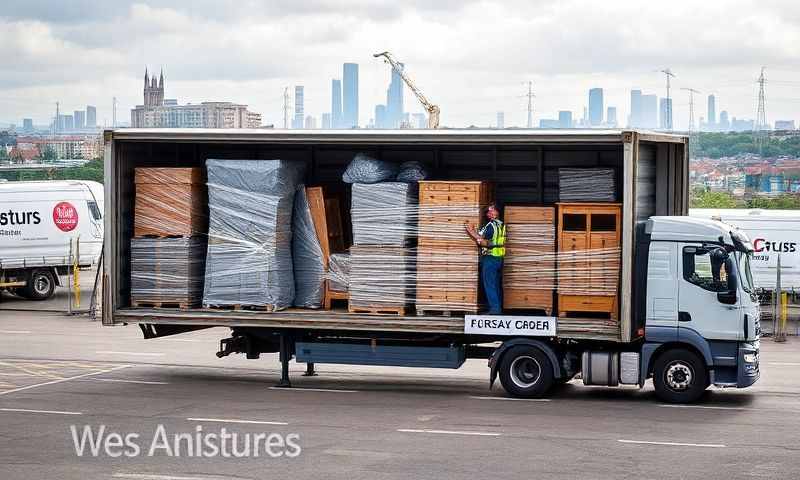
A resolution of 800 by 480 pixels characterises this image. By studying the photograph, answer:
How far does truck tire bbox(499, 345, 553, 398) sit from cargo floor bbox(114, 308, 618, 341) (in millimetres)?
532

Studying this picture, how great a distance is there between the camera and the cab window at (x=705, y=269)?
55.7 ft

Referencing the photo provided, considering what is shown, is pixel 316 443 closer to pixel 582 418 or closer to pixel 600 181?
pixel 582 418

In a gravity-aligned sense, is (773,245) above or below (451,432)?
above

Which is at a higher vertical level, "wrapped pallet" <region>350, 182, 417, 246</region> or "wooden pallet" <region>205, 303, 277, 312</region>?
"wrapped pallet" <region>350, 182, 417, 246</region>

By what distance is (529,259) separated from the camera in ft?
58.6

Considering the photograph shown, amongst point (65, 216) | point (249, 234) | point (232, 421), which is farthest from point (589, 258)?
point (65, 216)

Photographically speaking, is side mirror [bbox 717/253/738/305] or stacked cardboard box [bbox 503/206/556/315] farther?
stacked cardboard box [bbox 503/206/556/315]

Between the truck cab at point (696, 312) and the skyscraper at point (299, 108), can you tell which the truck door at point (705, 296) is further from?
the skyscraper at point (299, 108)

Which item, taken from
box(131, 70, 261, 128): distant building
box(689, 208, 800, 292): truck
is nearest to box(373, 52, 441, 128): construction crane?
box(131, 70, 261, 128): distant building

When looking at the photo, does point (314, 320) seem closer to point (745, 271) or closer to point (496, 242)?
point (496, 242)

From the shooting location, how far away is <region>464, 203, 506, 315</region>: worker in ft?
58.1

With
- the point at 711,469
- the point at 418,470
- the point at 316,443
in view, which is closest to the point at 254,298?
the point at 316,443

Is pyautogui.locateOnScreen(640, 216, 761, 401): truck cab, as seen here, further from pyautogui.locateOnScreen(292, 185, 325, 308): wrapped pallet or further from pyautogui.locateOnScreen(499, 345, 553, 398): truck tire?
pyautogui.locateOnScreen(292, 185, 325, 308): wrapped pallet

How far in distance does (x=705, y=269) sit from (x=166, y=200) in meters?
8.28
